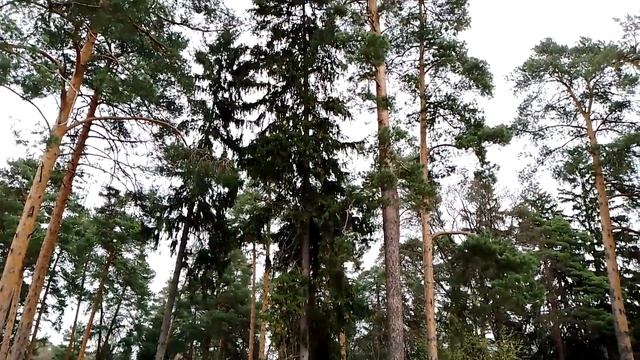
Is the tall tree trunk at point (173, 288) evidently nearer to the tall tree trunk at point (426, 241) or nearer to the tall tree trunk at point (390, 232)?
the tall tree trunk at point (390, 232)

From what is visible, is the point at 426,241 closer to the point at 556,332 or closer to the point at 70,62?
the point at 70,62

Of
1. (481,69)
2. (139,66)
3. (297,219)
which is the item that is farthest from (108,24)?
(481,69)

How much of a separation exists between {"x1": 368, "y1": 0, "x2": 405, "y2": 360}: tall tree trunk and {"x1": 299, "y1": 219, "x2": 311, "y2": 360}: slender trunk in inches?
85.9

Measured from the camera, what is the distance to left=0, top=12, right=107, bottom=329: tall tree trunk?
689cm

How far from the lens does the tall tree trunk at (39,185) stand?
22.6ft

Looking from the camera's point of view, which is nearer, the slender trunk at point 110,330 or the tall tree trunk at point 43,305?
the tall tree trunk at point 43,305

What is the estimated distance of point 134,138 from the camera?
943 centimetres

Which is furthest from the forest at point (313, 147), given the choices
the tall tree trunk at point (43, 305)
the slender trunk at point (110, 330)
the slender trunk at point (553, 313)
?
the slender trunk at point (110, 330)

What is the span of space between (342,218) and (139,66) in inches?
211

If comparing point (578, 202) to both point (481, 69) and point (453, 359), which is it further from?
point (481, 69)

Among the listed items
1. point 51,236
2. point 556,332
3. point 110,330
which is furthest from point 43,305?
point 556,332

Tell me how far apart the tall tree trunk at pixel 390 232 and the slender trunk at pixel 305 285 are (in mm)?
2183

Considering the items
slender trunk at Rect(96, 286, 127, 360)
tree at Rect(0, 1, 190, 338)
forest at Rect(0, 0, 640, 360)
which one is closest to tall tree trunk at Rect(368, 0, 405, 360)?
forest at Rect(0, 0, 640, 360)

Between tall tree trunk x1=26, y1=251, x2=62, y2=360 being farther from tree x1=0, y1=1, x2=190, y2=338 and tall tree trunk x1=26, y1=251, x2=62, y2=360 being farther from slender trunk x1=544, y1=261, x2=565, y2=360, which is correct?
slender trunk x1=544, y1=261, x2=565, y2=360
